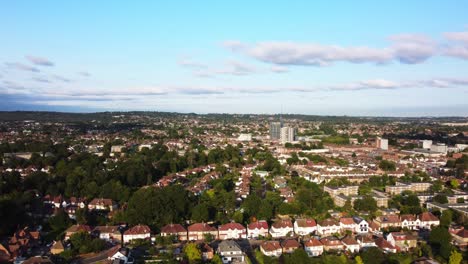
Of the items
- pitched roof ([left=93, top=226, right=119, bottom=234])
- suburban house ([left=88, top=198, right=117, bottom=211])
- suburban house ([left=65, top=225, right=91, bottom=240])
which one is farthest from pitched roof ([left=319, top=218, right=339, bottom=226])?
suburban house ([left=88, top=198, right=117, bottom=211])

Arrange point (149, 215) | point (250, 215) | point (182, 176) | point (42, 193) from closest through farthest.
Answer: point (149, 215), point (250, 215), point (42, 193), point (182, 176)

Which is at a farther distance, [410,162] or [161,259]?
[410,162]

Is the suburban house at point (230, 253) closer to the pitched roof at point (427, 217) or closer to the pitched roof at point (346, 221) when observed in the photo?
the pitched roof at point (346, 221)

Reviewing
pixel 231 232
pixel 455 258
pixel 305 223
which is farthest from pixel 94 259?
pixel 455 258

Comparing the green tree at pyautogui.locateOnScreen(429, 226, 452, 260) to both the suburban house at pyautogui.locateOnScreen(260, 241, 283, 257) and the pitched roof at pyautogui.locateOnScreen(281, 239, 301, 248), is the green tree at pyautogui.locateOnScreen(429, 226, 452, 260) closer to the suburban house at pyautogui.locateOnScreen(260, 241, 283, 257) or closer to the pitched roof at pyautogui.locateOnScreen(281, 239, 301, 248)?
the pitched roof at pyautogui.locateOnScreen(281, 239, 301, 248)

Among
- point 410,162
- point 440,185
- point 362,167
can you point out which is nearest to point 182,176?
point 362,167

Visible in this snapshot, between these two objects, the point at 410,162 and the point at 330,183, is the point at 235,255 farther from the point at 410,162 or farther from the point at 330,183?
the point at 410,162

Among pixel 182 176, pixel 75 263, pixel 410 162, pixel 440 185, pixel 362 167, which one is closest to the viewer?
pixel 75 263
